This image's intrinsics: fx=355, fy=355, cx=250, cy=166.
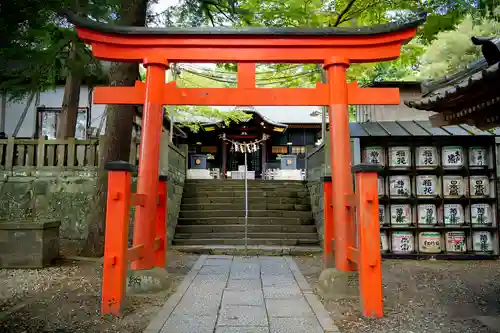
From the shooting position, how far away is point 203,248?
891 cm

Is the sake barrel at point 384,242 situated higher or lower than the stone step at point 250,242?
higher

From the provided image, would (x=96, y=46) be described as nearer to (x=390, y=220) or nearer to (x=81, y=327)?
(x=81, y=327)

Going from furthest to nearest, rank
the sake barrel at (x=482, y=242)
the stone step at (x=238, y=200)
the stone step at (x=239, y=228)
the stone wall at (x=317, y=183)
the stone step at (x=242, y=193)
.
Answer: the stone step at (x=242, y=193) → the stone step at (x=238, y=200) → the stone step at (x=239, y=228) → the stone wall at (x=317, y=183) → the sake barrel at (x=482, y=242)

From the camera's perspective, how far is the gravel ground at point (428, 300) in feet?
12.9

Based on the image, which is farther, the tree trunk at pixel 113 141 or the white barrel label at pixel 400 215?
the white barrel label at pixel 400 215

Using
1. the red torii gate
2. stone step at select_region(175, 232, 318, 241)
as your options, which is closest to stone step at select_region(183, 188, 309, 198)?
stone step at select_region(175, 232, 318, 241)

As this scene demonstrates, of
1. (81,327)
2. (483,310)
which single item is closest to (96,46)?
(81,327)

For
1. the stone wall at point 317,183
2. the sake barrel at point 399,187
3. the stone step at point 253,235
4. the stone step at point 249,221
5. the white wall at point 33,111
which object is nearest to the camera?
the sake barrel at point 399,187

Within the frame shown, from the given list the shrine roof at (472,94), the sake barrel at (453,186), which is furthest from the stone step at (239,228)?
the shrine roof at (472,94)

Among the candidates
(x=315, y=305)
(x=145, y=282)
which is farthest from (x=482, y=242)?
(x=145, y=282)

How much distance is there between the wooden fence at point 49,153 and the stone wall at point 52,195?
0.15m

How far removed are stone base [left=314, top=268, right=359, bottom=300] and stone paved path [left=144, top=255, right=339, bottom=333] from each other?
23cm

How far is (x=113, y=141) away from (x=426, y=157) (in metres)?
7.22

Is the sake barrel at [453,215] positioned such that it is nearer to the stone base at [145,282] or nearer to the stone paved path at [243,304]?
the stone paved path at [243,304]
